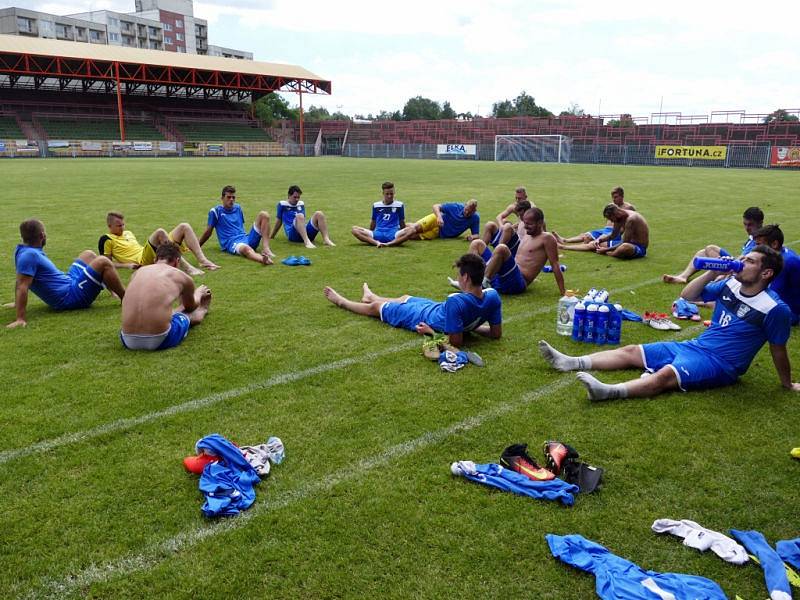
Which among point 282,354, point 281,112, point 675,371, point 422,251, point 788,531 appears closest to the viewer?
point 788,531

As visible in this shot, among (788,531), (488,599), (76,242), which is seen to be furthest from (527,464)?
(76,242)

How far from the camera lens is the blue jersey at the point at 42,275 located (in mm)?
7543

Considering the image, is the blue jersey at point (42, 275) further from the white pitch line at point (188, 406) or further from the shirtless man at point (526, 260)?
the shirtless man at point (526, 260)

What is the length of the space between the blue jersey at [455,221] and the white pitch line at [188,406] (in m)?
7.46

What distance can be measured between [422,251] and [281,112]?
10268cm

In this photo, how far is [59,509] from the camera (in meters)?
3.92

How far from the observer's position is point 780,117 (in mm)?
57812

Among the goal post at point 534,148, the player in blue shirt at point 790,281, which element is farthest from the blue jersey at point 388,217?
the goal post at point 534,148

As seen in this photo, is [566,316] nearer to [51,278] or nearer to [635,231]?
[635,231]

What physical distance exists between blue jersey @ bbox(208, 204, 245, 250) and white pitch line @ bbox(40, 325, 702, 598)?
8.43 metres

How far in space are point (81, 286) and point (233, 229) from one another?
14.7 ft

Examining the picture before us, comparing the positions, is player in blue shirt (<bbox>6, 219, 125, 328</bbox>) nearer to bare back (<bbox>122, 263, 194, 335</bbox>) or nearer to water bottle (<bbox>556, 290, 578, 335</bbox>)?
bare back (<bbox>122, 263, 194, 335</bbox>)

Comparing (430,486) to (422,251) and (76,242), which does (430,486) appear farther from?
(76,242)

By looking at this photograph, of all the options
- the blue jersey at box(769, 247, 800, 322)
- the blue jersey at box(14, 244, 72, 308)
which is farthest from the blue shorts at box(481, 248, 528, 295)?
the blue jersey at box(14, 244, 72, 308)
